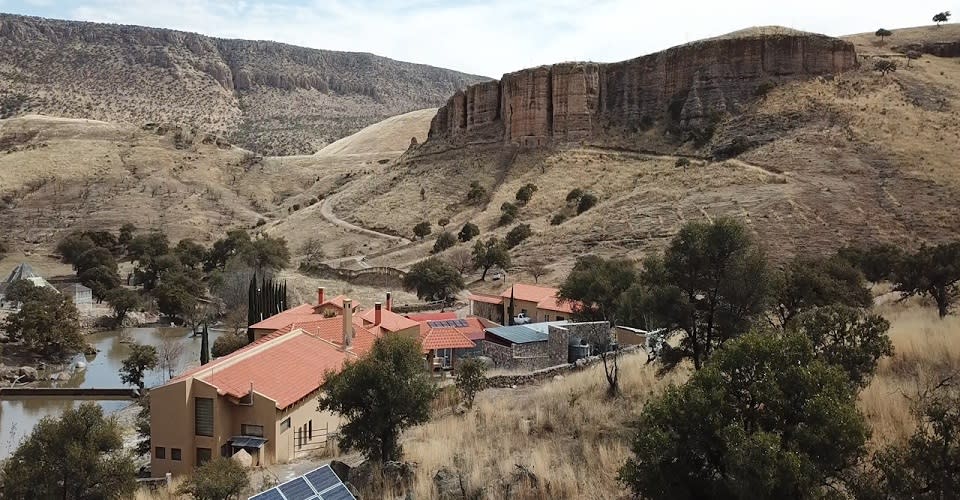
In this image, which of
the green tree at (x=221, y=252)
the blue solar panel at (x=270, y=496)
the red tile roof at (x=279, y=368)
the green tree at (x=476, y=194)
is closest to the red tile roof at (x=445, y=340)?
the red tile roof at (x=279, y=368)

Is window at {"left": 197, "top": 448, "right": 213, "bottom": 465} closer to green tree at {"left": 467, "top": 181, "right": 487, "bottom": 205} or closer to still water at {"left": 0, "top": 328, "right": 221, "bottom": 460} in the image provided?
still water at {"left": 0, "top": 328, "right": 221, "bottom": 460}

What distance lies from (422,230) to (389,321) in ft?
105

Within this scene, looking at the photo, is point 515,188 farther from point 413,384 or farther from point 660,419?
point 660,419

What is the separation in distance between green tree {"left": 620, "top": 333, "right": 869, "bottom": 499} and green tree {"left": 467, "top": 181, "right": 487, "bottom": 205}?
190 feet

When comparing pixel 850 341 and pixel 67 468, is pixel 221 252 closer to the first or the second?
pixel 67 468

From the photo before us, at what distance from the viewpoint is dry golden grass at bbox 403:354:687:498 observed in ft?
29.1

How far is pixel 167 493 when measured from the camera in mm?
12789

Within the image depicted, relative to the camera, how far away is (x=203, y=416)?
1625cm

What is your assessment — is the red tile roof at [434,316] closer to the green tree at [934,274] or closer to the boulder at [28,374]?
the boulder at [28,374]

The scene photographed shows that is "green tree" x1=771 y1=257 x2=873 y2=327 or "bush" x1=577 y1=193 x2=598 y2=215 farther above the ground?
"bush" x1=577 y1=193 x2=598 y2=215

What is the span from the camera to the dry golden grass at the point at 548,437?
29.1 ft

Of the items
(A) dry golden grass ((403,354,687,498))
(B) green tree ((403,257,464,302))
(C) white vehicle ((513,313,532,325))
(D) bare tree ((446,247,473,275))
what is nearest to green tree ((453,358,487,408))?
(A) dry golden grass ((403,354,687,498))

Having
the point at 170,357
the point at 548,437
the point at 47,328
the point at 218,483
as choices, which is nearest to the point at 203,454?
the point at 218,483

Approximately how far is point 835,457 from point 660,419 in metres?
1.58
